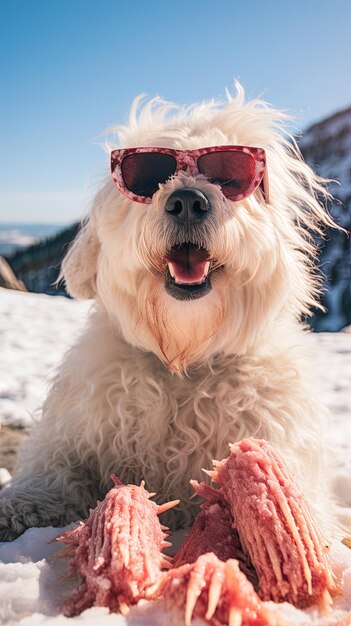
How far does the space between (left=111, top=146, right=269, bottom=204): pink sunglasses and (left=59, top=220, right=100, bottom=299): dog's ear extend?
17.9 inches

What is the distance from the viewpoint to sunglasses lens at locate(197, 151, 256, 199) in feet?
8.06

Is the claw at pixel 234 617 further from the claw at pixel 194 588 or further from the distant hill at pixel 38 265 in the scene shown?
the distant hill at pixel 38 265

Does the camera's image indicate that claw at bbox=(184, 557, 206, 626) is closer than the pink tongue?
Yes

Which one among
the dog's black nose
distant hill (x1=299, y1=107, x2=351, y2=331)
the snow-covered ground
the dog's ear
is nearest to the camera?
the snow-covered ground

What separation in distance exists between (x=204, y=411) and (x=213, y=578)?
3.94ft

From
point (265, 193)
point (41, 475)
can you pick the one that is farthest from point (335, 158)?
point (41, 475)

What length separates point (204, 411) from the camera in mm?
2545

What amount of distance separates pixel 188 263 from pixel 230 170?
1.39ft

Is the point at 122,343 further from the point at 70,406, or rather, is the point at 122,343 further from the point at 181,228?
the point at 181,228

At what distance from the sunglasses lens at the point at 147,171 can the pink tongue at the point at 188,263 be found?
0.28 meters

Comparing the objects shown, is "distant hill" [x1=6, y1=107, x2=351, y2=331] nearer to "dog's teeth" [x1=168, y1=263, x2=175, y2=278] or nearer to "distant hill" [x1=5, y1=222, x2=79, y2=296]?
"distant hill" [x1=5, y1=222, x2=79, y2=296]

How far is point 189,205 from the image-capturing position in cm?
231

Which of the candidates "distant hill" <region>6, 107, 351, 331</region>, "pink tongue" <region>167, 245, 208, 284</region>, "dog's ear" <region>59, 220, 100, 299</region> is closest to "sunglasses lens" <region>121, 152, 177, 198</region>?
"pink tongue" <region>167, 245, 208, 284</region>

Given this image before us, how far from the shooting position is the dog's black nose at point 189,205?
231 cm
